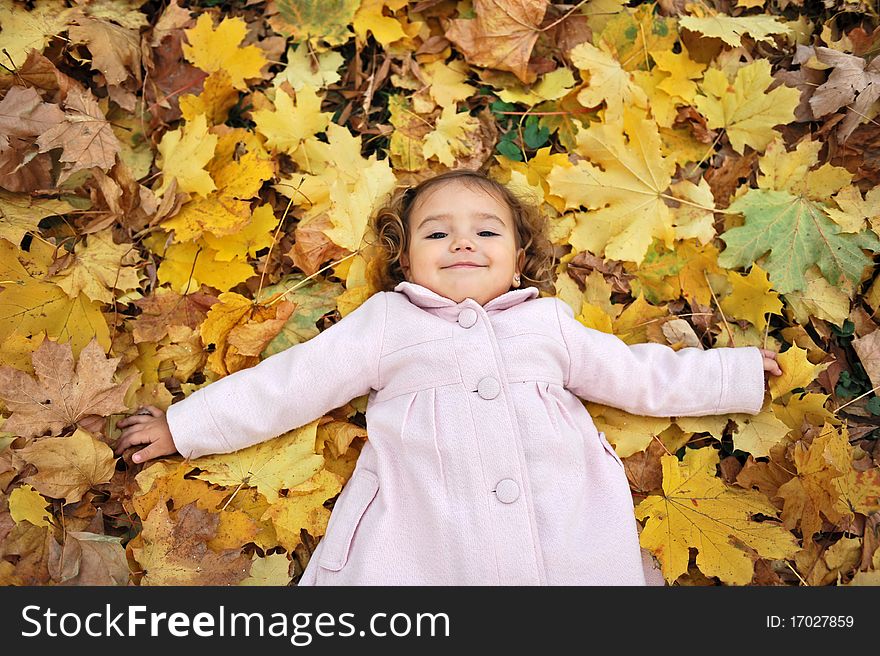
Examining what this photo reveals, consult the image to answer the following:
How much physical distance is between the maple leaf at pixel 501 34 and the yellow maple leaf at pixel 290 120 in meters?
0.63

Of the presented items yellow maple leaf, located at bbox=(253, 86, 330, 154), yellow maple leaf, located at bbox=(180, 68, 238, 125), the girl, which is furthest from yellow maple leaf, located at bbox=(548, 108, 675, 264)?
yellow maple leaf, located at bbox=(180, 68, 238, 125)

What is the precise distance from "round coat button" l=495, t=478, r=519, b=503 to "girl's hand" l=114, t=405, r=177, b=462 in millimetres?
1119

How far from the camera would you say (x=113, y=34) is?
2982mm

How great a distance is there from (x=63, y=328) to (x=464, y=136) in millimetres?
1672

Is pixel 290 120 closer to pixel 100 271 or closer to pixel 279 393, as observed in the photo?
pixel 100 271

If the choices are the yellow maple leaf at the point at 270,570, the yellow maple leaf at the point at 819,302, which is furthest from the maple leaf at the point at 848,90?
the yellow maple leaf at the point at 270,570

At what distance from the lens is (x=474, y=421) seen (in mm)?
2543

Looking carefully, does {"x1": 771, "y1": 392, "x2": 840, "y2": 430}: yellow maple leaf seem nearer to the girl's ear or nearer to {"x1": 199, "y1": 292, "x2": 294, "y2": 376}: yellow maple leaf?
the girl's ear

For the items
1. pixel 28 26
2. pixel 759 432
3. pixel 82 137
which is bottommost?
pixel 759 432

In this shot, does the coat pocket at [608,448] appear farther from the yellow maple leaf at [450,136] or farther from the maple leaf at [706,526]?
the yellow maple leaf at [450,136]

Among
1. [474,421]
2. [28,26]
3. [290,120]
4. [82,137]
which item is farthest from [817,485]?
[28,26]

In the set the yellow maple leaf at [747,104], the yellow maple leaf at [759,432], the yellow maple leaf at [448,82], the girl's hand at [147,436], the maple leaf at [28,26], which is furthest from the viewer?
the yellow maple leaf at [448,82]

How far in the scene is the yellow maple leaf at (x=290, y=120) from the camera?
305cm

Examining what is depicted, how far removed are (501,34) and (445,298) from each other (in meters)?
1.18
